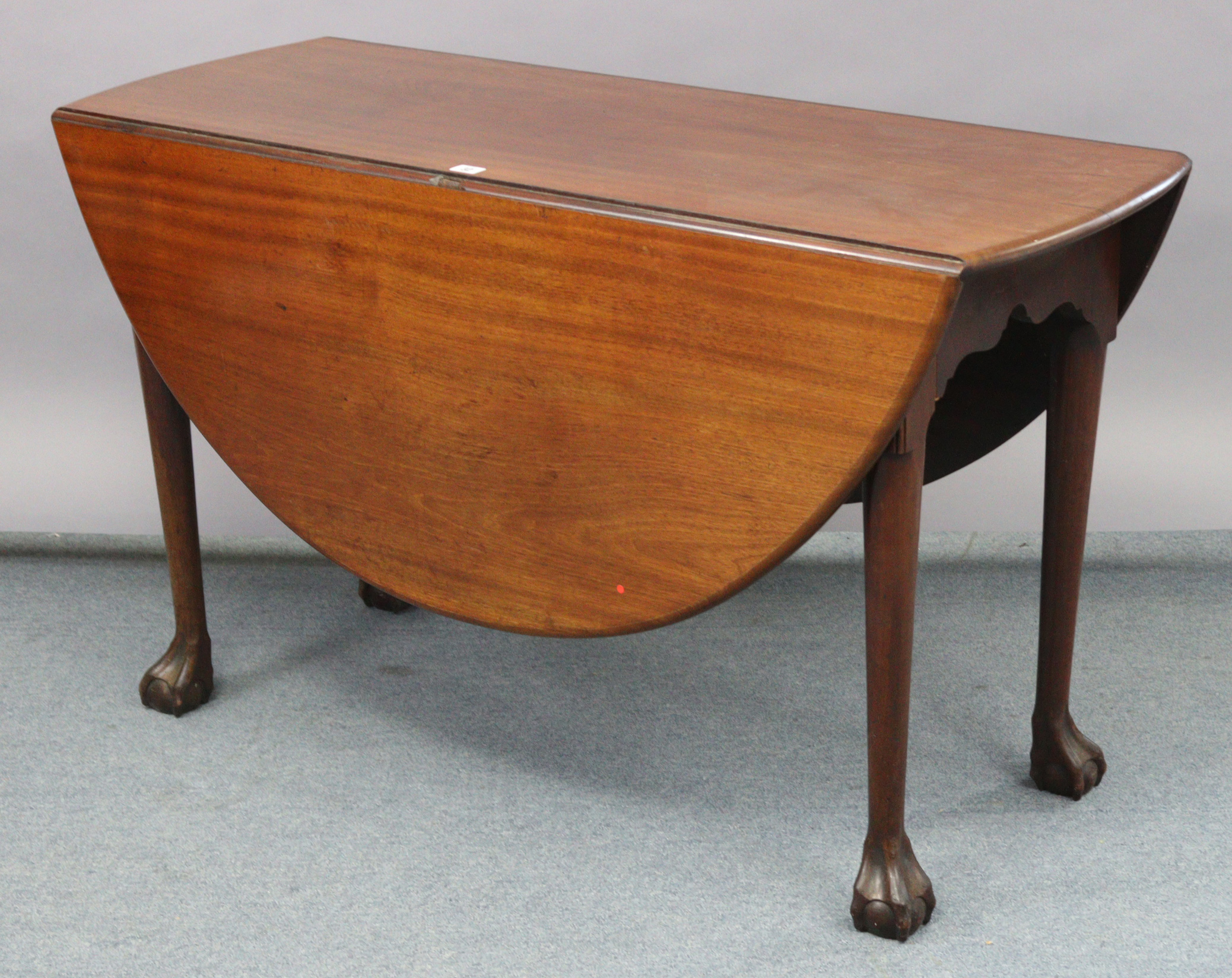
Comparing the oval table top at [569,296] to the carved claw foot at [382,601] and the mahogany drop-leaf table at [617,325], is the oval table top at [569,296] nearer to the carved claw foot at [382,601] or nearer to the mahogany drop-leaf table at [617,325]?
the mahogany drop-leaf table at [617,325]

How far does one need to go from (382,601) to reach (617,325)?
1007 millimetres

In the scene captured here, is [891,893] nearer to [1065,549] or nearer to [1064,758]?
[1064,758]

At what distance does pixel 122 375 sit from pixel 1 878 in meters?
1.20

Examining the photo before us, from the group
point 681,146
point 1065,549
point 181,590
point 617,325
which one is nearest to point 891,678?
point 1065,549

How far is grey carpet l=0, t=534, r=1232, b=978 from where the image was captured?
1.64 m

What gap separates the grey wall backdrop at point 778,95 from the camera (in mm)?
2479

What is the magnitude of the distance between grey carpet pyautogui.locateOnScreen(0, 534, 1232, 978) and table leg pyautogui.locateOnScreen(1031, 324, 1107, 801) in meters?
0.05

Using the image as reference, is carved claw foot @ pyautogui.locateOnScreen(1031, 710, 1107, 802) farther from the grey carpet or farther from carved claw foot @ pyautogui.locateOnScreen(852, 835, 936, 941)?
carved claw foot @ pyautogui.locateOnScreen(852, 835, 936, 941)

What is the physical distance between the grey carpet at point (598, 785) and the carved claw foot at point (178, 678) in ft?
0.07

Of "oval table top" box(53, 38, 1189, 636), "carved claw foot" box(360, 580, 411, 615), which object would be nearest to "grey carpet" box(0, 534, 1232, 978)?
"carved claw foot" box(360, 580, 411, 615)

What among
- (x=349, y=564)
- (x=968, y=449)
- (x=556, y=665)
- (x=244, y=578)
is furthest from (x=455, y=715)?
(x=968, y=449)

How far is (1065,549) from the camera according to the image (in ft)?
5.93

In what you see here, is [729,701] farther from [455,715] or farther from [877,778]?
[877,778]

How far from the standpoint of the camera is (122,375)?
2736mm
